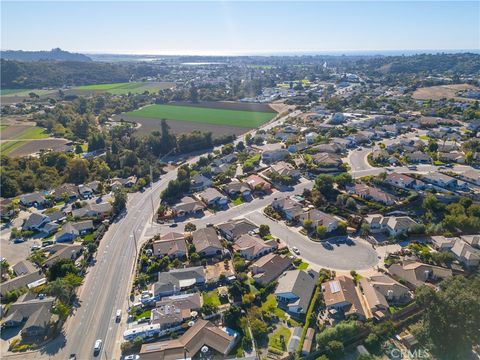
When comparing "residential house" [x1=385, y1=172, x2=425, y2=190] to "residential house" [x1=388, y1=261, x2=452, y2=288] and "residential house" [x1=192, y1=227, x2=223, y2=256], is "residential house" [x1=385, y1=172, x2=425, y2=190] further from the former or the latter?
"residential house" [x1=192, y1=227, x2=223, y2=256]

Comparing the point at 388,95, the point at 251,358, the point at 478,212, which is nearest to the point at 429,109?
the point at 388,95

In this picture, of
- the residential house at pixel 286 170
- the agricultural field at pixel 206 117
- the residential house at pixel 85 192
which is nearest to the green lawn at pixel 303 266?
the residential house at pixel 286 170

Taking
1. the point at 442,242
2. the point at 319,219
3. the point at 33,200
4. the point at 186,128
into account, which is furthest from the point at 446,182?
the point at 33,200

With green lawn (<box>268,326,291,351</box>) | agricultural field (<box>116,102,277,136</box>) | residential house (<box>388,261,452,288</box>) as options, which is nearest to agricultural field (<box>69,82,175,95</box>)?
agricultural field (<box>116,102,277,136</box>)

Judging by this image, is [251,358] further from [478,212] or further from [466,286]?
[478,212]

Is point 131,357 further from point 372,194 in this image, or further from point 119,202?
point 372,194
